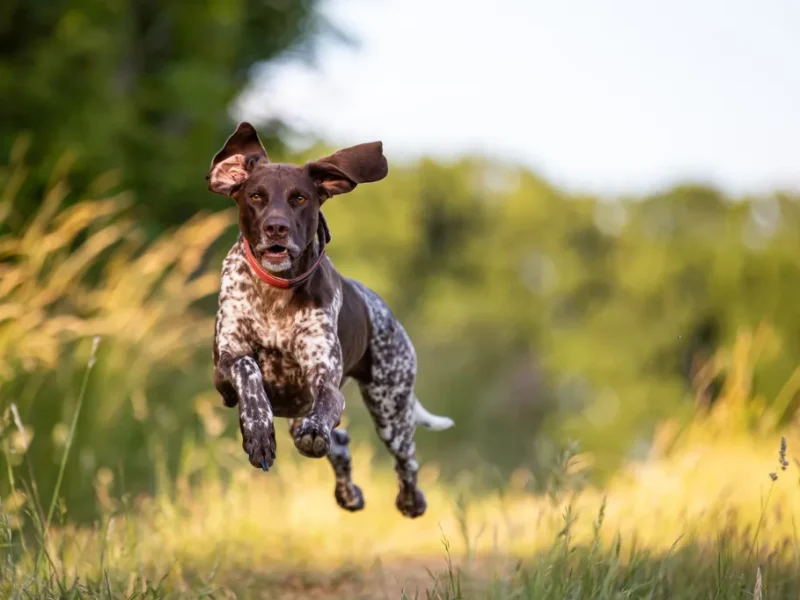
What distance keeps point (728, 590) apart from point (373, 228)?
17905 millimetres

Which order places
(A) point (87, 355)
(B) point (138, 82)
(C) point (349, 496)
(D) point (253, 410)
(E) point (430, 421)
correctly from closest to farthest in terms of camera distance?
(D) point (253, 410) → (C) point (349, 496) → (E) point (430, 421) → (A) point (87, 355) → (B) point (138, 82)

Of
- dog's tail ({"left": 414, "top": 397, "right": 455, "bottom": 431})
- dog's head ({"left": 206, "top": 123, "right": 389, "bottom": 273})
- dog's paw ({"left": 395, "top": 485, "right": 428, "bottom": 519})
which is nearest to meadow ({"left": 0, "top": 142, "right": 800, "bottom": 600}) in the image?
dog's paw ({"left": 395, "top": 485, "right": 428, "bottom": 519})

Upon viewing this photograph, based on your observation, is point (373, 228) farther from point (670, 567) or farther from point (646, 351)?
point (670, 567)

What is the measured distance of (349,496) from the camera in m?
4.64

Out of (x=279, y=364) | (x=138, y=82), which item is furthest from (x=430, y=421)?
(x=138, y=82)

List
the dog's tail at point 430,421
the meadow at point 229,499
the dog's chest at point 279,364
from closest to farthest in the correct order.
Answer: the dog's chest at point 279,364 < the meadow at point 229,499 < the dog's tail at point 430,421

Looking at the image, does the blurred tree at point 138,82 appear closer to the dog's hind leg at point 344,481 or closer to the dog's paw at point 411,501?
the dog's hind leg at point 344,481

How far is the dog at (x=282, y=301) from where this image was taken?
133 inches

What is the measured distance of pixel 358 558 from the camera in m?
6.12

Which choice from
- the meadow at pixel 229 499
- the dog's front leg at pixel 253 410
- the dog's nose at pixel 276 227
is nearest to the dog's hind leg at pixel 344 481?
the meadow at pixel 229 499

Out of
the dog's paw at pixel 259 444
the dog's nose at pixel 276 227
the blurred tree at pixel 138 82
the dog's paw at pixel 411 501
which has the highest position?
the blurred tree at pixel 138 82

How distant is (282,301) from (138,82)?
26.1 feet

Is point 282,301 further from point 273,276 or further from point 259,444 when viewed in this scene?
point 259,444

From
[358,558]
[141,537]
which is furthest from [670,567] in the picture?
[141,537]
